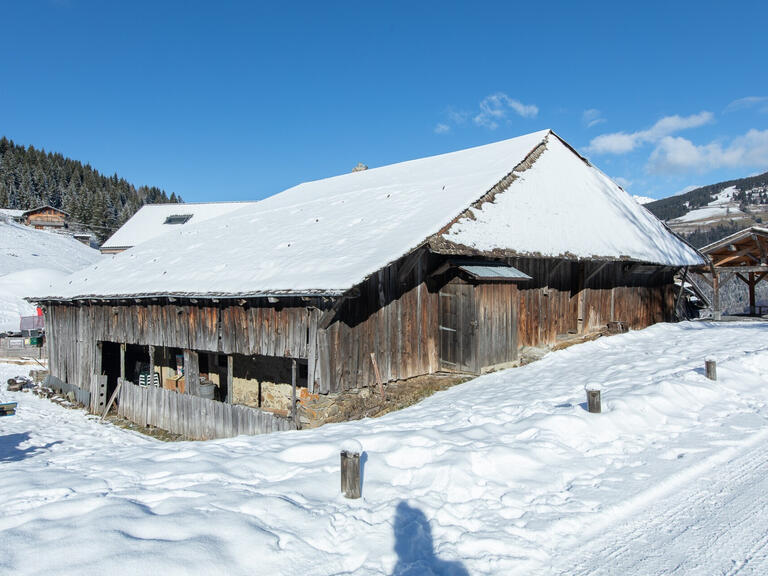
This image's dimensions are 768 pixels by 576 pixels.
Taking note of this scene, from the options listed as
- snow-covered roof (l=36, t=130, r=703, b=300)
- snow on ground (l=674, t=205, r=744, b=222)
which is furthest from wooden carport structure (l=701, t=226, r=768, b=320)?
snow on ground (l=674, t=205, r=744, b=222)

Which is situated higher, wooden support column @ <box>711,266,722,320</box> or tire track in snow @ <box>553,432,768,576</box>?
wooden support column @ <box>711,266,722,320</box>

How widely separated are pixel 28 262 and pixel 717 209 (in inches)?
5244

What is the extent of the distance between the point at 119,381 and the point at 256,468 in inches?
476

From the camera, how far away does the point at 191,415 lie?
12547mm

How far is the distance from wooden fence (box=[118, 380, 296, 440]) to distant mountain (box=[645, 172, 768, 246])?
89197 millimetres

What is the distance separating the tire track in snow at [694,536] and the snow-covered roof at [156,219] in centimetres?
4638

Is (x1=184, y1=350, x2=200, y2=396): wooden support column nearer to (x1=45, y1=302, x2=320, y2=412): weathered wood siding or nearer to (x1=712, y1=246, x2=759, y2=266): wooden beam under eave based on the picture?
(x1=45, y1=302, x2=320, y2=412): weathered wood siding

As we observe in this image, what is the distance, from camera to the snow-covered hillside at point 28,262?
3488 centimetres

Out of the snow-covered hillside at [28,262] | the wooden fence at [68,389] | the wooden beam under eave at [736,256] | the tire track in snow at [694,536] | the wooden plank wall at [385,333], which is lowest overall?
the wooden fence at [68,389]

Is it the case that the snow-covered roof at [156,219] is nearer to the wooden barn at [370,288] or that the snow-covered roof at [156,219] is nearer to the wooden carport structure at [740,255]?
the wooden barn at [370,288]

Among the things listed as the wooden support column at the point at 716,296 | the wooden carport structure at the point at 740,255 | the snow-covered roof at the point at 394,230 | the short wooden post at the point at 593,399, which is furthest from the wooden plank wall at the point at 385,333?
the wooden carport structure at the point at 740,255

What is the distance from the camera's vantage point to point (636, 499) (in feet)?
15.5

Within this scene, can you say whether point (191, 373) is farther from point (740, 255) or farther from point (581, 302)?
point (740, 255)

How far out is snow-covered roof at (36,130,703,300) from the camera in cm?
1074
